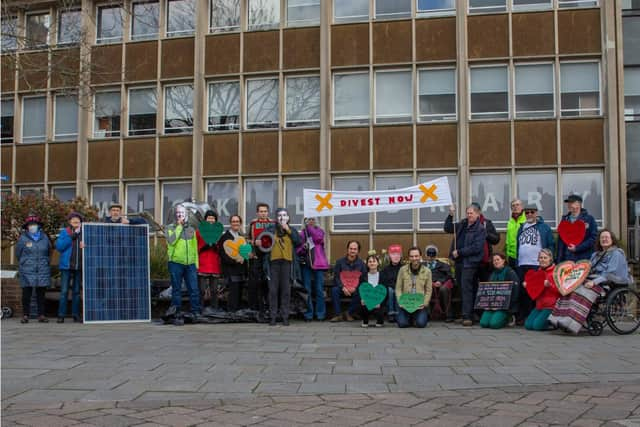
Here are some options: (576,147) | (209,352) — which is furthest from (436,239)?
(209,352)

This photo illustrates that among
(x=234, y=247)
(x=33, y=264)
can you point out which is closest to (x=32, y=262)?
(x=33, y=264)

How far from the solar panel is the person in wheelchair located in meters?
7.03

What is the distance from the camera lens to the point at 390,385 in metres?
6.36

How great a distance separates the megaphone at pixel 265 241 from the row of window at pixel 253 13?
424 inches

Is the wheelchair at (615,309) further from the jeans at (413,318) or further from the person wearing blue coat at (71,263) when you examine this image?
the person wearing blue coat at (71,263)

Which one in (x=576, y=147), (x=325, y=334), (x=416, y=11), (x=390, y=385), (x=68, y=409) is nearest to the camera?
(x=68, y=409)

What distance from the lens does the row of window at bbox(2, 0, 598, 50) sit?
21.0 metres

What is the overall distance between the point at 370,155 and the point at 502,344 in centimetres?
1271

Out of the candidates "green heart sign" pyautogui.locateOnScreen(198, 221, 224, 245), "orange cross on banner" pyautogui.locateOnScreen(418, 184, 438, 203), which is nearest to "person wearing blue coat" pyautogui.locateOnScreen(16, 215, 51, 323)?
"green heart sign" pyautogui.locateOnScreen(198, 221, 224, 245)

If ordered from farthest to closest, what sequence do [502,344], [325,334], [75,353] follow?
[325,334] < [502,344] < [75,353]

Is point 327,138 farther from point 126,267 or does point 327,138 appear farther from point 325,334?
point 325,334

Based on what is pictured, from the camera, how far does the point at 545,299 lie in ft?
35.9

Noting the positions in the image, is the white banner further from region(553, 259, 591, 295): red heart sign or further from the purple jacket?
region(553, 259, 591, 295): red heart sign

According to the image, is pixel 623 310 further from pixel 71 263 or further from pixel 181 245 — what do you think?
pixel 71 263
